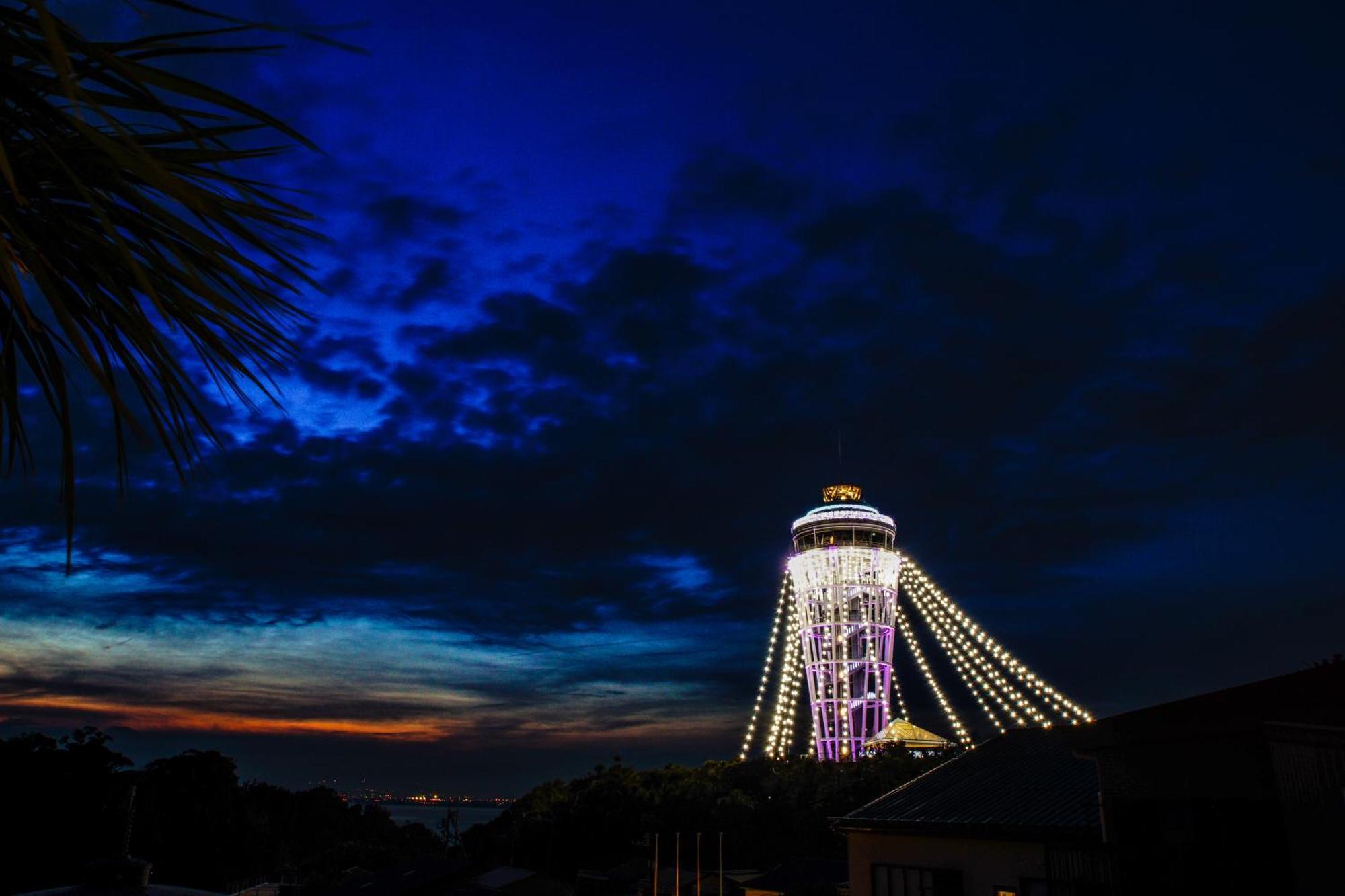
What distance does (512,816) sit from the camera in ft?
228

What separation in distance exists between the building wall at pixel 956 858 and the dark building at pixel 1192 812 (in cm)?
4

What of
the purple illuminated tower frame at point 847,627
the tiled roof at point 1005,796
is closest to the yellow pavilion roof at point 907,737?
the purple illuminated tower frame at point 847,627

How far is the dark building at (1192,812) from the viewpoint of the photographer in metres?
11.3

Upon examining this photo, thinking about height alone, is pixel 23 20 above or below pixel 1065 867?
above

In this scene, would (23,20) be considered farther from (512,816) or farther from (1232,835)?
(512,816)

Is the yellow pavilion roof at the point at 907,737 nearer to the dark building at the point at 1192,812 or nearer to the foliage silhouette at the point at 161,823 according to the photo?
the foliage silhouette at the point at 161,823

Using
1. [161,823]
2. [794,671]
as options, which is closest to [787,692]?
[794,671]

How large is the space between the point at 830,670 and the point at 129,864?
1723 inches

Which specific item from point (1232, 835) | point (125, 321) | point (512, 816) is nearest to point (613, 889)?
point (512, 816)

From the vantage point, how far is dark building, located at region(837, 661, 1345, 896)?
37.0ft

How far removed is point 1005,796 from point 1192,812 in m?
6.82

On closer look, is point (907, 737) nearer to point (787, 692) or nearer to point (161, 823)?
point (787, 692)

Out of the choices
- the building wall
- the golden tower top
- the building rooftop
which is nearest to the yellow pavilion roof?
the golden tower top

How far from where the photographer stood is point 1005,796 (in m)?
18.8
